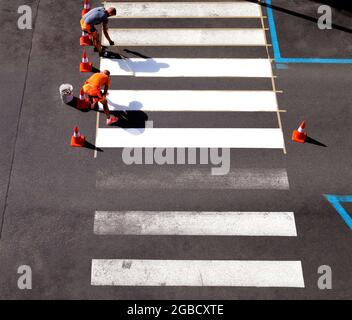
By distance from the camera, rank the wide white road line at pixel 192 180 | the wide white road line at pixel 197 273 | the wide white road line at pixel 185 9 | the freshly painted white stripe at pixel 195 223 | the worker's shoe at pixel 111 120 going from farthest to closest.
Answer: the wide white road line at pixel 185 9 < the worker's shoe at pixel 111 120 < the wide white road line at pixel 192 180 < the freshly painted white stripe at pixel 195 223 < the wide white road line at pixel 197 273

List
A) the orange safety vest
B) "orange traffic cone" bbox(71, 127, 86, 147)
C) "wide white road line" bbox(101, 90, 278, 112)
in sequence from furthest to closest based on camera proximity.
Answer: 1. "wide white road line" bbox(101, 90, 278, 112)
2. "orange traffic cone" bbox(71, 127, 86, 147)
3. the orange safety vest

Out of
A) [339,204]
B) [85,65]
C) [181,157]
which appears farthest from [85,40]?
[339,204]

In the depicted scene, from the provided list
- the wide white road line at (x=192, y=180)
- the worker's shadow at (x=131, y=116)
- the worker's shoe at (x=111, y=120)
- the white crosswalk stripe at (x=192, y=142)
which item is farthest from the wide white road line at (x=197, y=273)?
the worker's shoe at (x=111, y=120)

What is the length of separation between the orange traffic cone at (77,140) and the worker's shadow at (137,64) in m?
3.49

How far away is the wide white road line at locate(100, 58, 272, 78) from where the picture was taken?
19.2 metres

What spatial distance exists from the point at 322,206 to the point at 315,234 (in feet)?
3.27

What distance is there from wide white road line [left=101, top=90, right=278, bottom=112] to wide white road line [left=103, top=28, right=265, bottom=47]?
8.12 ft

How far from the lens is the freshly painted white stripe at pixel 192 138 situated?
682 inches

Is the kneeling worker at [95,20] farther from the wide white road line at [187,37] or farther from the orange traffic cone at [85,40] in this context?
the wide white road line at [187,37]

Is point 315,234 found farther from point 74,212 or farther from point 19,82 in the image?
point 19,82

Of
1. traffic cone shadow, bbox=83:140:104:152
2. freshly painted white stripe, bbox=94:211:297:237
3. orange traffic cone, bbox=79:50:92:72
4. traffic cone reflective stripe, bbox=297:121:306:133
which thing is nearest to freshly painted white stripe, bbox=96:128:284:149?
traffic cone shadow, bbox=83:140:104:152

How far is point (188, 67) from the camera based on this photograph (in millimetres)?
19469

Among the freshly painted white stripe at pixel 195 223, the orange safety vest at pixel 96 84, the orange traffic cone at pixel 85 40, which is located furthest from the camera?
the orange traffic cone at pixel 85 40

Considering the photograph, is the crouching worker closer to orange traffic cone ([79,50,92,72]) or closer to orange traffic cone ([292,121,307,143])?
orange traffic cone ([79,50,92,72])
